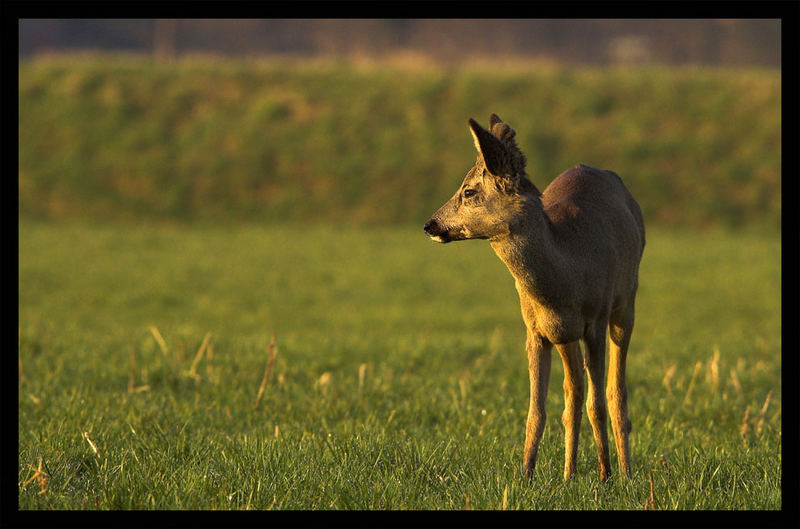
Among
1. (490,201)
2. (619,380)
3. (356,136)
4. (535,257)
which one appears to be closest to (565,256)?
(535,257)

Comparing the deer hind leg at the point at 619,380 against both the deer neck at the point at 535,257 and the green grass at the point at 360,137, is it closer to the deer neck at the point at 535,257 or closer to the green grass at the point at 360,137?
the deer neck at the point at 535,257

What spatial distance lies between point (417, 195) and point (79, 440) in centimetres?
2586

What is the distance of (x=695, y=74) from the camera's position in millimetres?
40625

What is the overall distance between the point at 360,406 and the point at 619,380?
3.06m

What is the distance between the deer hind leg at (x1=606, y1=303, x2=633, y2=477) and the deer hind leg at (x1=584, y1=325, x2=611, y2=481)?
0.16 metres

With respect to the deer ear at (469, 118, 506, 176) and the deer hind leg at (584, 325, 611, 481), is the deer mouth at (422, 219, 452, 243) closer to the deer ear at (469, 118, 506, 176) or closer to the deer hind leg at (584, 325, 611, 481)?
the deer ear at (469, 118, 506, 176)

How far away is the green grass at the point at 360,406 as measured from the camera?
5270 millimetres

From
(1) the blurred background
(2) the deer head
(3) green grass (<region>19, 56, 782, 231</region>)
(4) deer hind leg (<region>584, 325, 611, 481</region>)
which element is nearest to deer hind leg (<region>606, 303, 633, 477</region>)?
(4) deer hind leg (<region>584, 325, 611, 481</region>)

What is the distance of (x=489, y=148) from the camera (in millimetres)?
4562

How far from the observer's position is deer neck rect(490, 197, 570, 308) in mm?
4730

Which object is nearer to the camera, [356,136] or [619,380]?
[619,380]

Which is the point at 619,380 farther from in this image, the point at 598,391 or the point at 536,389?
the point at 536,389

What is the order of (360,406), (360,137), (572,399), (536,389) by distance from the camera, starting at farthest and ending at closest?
1. (360,137)
2. (360,406)
3. (572,399)
4. (536,389)

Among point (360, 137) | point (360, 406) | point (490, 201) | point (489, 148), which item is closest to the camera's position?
point (489, 148)
